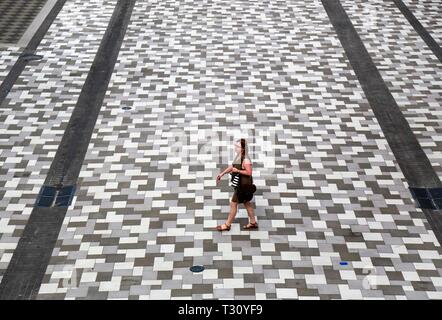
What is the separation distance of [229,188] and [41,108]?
155 inches

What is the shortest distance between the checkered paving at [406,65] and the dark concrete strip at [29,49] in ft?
22.0

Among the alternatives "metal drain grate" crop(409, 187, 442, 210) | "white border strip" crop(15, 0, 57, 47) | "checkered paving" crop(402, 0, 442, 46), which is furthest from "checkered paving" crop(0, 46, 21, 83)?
"checkered paving" crop(402, 0, 442, 46)

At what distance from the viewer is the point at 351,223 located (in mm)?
8547

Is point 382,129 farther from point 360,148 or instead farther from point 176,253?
point 176,253

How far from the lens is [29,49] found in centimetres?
1332

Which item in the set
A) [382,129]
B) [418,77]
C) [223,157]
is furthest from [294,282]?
[418,77]

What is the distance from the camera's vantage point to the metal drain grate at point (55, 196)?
889cm

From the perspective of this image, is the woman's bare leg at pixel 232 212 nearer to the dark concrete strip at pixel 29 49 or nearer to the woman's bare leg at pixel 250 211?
the woman's bare leg at pixel 250 211

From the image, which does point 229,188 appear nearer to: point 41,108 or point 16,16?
point 41,108

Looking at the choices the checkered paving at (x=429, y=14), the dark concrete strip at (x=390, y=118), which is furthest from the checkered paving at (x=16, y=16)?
the checkered paving at (x=429, y=14)

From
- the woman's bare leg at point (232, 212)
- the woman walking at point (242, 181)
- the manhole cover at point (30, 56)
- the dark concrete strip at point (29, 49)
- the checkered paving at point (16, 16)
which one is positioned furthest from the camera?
the checkered paving at point (16, 16)

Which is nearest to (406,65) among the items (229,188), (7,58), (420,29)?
(420,29)

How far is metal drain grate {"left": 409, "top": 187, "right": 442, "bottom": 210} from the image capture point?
8859 millimetres

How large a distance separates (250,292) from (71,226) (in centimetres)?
259
